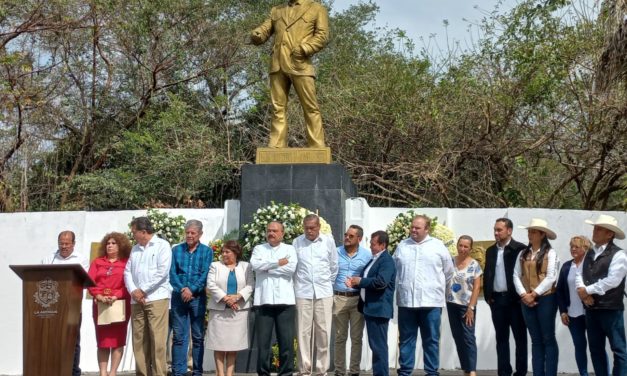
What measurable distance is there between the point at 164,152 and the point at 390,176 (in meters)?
4.63

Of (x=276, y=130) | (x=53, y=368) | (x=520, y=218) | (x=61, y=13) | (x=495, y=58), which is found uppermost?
(x=61, y=13)

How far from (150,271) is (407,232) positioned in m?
3.75

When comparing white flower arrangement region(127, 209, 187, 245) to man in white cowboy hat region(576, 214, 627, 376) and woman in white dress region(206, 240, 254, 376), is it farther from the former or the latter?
man in white cowboy hat region(576, 214, 627, 376)

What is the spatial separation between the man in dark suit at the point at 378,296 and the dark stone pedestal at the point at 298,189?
1.87 m

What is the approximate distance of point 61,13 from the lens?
1773 cm

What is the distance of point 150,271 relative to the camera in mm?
8969

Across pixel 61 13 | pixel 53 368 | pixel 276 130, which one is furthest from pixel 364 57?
pixel 53 368

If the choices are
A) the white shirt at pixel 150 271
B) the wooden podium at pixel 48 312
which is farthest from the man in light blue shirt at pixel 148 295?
the wooden podium at pixel 48 312

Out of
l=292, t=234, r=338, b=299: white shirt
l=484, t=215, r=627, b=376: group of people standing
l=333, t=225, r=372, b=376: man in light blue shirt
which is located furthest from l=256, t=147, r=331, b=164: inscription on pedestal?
l=484, t=215, r=627, b=376: group of people standing

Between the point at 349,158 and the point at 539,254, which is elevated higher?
the point at 349,158

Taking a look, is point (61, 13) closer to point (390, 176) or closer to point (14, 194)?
point (14, 194)

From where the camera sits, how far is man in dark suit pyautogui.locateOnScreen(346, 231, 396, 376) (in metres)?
9.03

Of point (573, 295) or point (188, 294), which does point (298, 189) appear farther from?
point (573, 295)

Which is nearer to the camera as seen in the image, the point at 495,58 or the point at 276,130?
the point at 276,130
